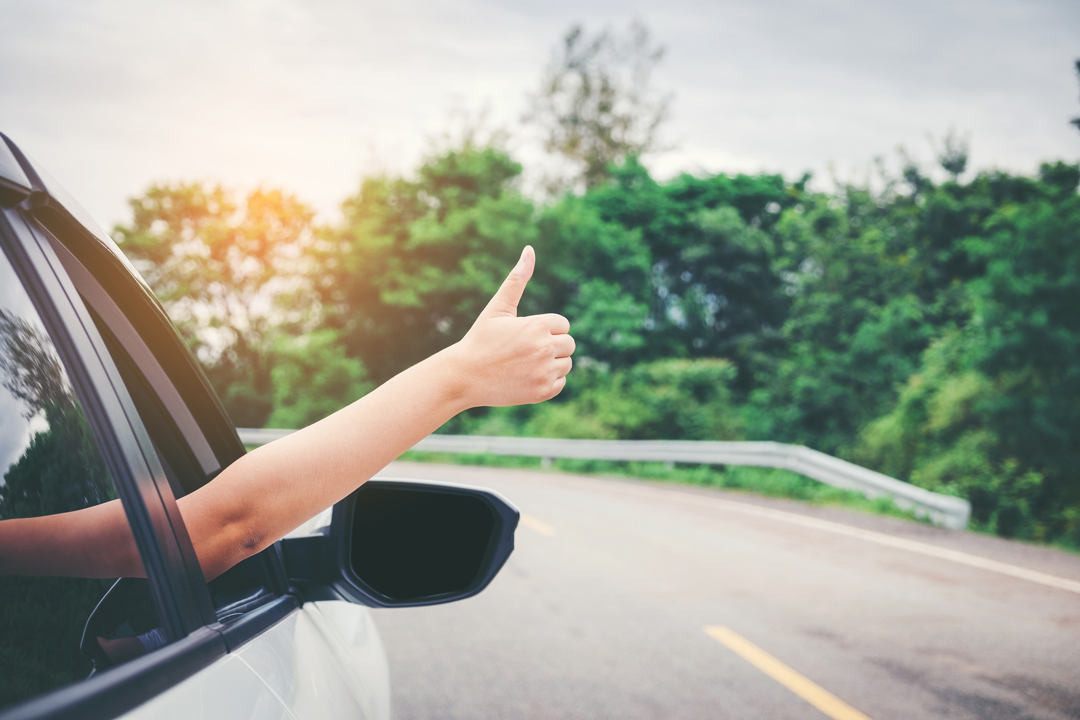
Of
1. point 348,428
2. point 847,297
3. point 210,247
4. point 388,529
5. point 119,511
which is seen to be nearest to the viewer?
A: point 119,511

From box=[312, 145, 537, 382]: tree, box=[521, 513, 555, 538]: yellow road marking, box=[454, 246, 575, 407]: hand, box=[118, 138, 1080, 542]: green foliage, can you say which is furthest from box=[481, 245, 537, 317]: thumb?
box=[312, 145, 537, 382]: tree

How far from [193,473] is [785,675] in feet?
13.7

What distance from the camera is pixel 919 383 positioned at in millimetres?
20828

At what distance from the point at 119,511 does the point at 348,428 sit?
0.35 meters

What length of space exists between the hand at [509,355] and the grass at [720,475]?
1160 cm

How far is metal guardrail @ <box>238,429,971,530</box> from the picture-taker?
1151cm

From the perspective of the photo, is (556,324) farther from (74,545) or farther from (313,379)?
(313,379)

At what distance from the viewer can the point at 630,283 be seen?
38062mm

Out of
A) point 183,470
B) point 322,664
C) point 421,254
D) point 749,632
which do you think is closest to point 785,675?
point 749,632

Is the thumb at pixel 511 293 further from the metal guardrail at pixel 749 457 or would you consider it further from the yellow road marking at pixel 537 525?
the yellow road marking at pixel 537 525

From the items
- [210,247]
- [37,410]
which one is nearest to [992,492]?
[37,410]

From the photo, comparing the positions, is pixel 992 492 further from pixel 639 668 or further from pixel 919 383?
pixel 639 668

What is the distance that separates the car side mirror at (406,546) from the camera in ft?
5.82

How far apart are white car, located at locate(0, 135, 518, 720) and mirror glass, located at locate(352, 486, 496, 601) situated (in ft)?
0.17
